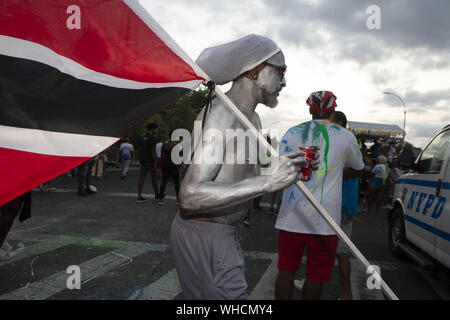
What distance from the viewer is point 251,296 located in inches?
143

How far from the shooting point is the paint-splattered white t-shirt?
9.44 feet

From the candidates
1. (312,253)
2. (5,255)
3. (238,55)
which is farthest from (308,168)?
(5,255)

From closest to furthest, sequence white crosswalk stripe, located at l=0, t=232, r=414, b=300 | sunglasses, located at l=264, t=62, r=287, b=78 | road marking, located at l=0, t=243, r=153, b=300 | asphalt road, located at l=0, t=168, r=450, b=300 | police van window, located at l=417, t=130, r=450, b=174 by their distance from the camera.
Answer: sunglasses, located at l=264, t=62, r=287, b=78 < road marking, located at l=0, t=243, r=153, b=300 < white crosswalk stripe, located at l=0, t=232, r=414, b=300 < asphalt road, located at l=0, t=168, r=450, b=300 < police van window, located at l=417, t=130, r=450, b=174

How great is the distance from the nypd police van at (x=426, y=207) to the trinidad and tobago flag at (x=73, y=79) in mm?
3301

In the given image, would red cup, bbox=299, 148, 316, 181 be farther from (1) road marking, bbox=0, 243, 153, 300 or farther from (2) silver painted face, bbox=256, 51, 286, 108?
(1) road marking, bbox=0, 243, 153, 300

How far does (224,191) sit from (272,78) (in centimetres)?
70

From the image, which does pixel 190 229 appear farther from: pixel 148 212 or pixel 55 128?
pixel 148 212

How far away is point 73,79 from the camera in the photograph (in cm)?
179

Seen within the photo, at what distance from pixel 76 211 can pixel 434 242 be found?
649 centimetres

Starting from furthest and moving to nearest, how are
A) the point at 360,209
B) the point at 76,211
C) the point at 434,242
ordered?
the point at 360,209 → the point at 76,211 → the point at 434,242

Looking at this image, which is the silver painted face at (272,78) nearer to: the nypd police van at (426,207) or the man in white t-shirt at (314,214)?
the man in white t-shirt at (314,214)

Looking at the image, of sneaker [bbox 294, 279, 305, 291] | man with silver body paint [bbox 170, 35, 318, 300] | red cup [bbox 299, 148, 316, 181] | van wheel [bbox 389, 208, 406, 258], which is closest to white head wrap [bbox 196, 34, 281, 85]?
man with silver body paint [bbox 170, 35, 318, 300]

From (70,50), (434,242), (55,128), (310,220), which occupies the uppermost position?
(70,50)
